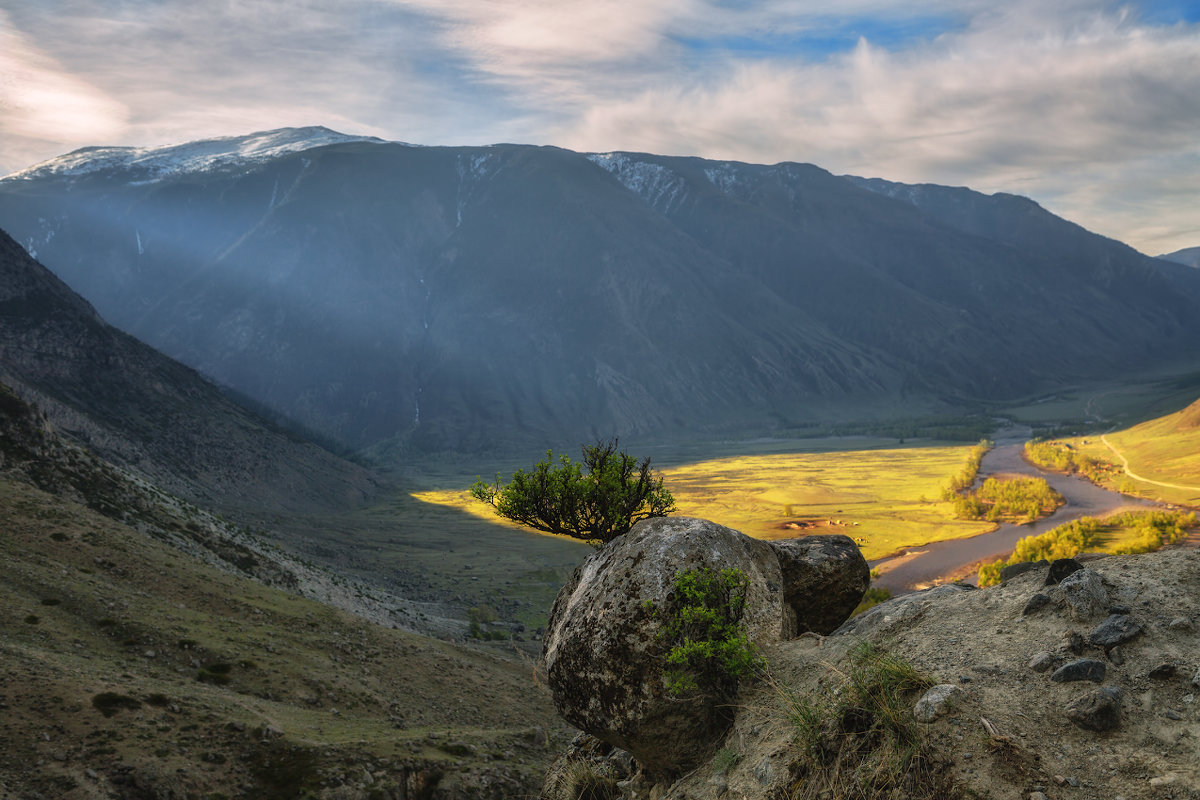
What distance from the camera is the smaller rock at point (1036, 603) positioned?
9180mm

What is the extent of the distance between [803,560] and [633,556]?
4.59 m

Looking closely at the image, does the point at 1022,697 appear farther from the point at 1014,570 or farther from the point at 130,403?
the point at 130,403

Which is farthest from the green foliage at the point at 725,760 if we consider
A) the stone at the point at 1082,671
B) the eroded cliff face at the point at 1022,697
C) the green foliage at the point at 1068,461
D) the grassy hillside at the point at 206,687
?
the green foliage at the point at 1068,461

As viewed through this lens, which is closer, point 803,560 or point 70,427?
point 803,560

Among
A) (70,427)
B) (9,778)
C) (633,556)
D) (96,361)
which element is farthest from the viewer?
(96,361)

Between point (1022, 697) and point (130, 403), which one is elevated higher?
point (130, 403)

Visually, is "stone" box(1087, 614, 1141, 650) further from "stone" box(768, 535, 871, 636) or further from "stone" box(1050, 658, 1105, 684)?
"stone" box(768, 535, 871, 636)

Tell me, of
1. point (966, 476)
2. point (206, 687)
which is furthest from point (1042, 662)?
point (966, 476)

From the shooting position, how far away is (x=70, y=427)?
68.4 meters

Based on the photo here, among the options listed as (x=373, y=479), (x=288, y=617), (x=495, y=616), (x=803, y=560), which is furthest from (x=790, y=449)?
(x=803, y=560)

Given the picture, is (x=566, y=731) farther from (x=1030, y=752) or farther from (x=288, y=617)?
(x=1030, y=752)

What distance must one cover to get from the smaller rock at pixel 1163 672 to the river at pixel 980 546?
65895 mm

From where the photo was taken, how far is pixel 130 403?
3356 inches

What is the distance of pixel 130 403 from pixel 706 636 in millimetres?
93436
